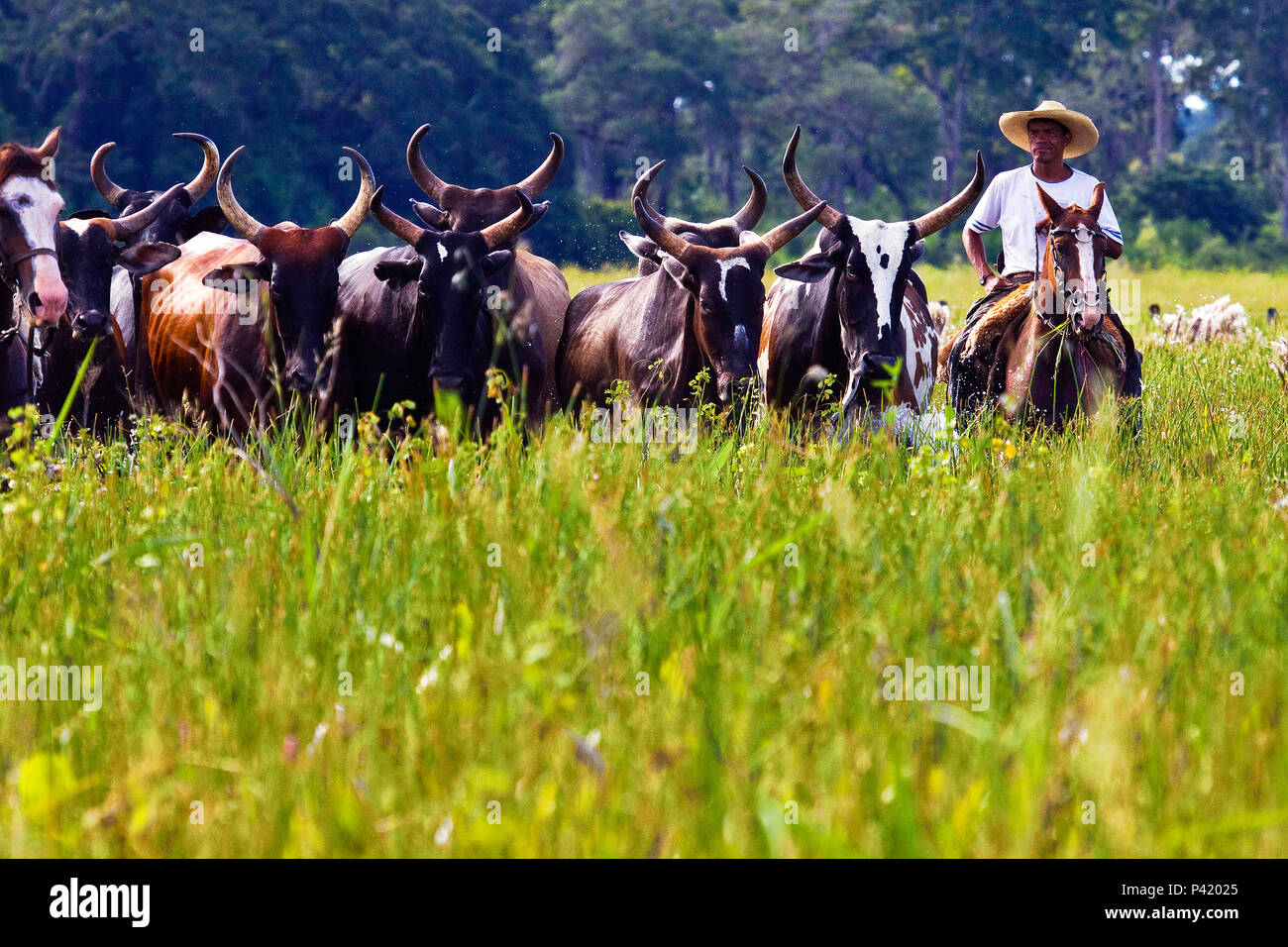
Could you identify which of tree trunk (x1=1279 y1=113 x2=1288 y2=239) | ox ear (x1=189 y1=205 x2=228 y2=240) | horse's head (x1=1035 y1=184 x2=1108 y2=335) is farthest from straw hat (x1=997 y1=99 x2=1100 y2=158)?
tree trunk (x1=1279 y1=113 x2=1288 y2=239)

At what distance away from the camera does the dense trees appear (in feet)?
Result: 112

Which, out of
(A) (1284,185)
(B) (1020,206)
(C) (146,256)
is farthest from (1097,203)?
(A) (1284,185)

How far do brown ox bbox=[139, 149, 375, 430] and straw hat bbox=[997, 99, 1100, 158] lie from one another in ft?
14.0

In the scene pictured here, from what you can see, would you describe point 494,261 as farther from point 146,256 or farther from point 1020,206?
point 1020,206

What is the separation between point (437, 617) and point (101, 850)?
1.21 m

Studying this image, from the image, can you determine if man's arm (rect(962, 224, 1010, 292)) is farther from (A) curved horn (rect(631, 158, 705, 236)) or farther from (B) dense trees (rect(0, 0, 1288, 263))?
(B) dense trees (rect(0, 0, 1288, 263))

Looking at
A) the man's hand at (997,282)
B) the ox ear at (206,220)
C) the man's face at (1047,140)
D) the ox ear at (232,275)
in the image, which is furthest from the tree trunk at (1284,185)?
the ox ear at (232,275)

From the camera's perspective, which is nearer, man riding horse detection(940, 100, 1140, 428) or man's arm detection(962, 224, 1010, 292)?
man riding horse detection(940, 100, 1140, 428)

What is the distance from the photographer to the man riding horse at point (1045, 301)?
762 cm

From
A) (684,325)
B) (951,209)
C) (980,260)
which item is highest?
(980,260)

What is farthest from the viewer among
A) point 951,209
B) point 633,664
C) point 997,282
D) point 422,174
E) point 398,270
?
point 997,282

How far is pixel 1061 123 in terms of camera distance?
9.30 meters

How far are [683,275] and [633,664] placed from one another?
475 centimetres

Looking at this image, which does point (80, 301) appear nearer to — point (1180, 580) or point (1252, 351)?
point (1180, 580)
